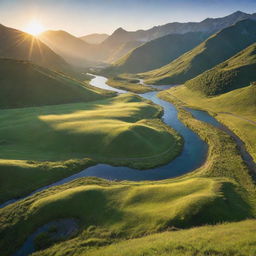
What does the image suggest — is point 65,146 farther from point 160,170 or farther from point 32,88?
point 32,88

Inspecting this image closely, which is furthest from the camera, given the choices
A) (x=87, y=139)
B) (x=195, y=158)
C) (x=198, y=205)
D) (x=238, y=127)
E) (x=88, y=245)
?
(x=238, y=127)

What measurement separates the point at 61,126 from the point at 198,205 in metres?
54.0

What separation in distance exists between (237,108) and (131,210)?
8953 centimetres

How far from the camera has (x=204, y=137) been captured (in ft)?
241

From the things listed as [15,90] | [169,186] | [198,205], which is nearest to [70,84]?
[15,90]

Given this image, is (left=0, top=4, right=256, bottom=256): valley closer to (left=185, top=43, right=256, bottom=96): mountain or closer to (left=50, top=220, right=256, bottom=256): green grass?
(left=50, top=220, right=256, bottom=256): green grass

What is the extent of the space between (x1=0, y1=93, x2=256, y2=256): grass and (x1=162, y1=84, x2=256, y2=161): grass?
26.4 m

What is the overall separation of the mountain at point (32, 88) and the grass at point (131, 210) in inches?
3614

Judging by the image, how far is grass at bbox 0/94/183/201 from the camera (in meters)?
47.4

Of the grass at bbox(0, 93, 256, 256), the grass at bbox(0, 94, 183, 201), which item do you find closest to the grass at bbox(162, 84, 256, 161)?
the grass at bbox(0, 94, 183, 201)

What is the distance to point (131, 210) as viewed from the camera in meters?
35.3

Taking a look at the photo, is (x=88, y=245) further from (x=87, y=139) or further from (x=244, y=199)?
(x=87, y=139)

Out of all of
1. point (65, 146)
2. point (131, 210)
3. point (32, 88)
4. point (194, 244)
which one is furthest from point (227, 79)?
point (194, 244)

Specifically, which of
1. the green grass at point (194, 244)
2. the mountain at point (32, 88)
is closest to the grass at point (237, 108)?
the green grass at point (194, 244)
